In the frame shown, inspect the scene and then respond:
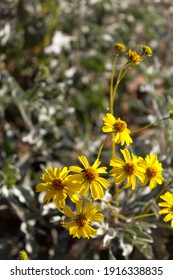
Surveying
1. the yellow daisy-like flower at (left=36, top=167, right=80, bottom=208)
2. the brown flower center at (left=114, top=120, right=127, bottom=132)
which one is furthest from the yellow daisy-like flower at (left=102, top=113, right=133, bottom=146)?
the yellow daisy-like flower at (left=36, top=167, right=80, bottom=208)

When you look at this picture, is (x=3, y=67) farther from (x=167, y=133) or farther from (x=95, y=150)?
(x=167, y=133)

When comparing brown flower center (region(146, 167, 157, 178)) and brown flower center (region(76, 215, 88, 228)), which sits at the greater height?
brown flower center (region(146, 167, 157, 178))

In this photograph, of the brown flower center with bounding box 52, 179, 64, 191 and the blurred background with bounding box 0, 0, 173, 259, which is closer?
the brown flower center with bounding box 52, 179, 64, 191

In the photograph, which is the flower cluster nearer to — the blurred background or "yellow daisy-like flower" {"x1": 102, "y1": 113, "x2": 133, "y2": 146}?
"yellow daisy-like flower" {"x1": 102, "y1": 113, "x2": 133, "y2": 146}

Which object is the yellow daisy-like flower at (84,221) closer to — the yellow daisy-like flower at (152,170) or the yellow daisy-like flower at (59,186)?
the yellow daisy-like flower at (59,186)

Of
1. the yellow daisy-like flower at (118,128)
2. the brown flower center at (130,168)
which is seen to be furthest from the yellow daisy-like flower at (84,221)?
the yellow daisy-like flower at (118,128)

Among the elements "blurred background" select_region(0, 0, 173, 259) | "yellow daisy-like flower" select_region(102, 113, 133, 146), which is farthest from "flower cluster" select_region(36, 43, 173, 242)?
"blurred background" select_region(0, 0, 173, 259)
